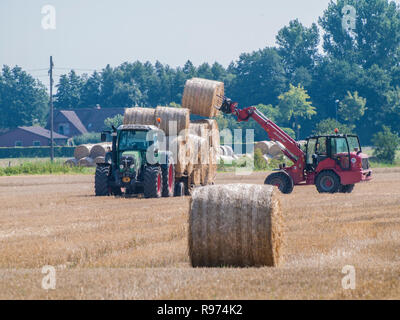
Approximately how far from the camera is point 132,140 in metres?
23.6

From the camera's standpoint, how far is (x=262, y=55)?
365 ft

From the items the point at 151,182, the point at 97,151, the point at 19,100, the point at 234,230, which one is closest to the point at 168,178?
the point at 151,182

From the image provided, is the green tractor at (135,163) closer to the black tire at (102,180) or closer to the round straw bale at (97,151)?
the black tire at (102,180)

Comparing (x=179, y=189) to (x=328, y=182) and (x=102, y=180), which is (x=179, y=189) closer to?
(x=102, y=180)

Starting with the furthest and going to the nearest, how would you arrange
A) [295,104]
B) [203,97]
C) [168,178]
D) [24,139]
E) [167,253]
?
[24,139] → [295,104] → [203,97] → [168,178] → [167,253]

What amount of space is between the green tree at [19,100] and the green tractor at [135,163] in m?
103

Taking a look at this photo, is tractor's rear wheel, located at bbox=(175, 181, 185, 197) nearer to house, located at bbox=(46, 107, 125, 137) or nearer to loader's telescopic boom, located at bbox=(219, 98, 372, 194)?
loader's telescopic boom, located at bbox=(219, 98, 372, 194)

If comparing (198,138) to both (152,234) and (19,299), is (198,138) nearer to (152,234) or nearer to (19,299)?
(152,234)

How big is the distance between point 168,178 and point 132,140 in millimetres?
1628

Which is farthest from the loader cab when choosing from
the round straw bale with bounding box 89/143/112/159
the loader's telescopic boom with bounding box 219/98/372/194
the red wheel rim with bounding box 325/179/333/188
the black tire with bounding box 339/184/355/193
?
the round straw bale with bounding box 89/143/112/159

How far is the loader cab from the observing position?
79.1ft

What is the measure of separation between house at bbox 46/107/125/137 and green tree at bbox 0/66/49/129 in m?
10.9

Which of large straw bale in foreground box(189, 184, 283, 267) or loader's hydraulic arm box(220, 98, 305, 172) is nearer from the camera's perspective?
large straw bale in foreground box(189, 184, 283, 267)
